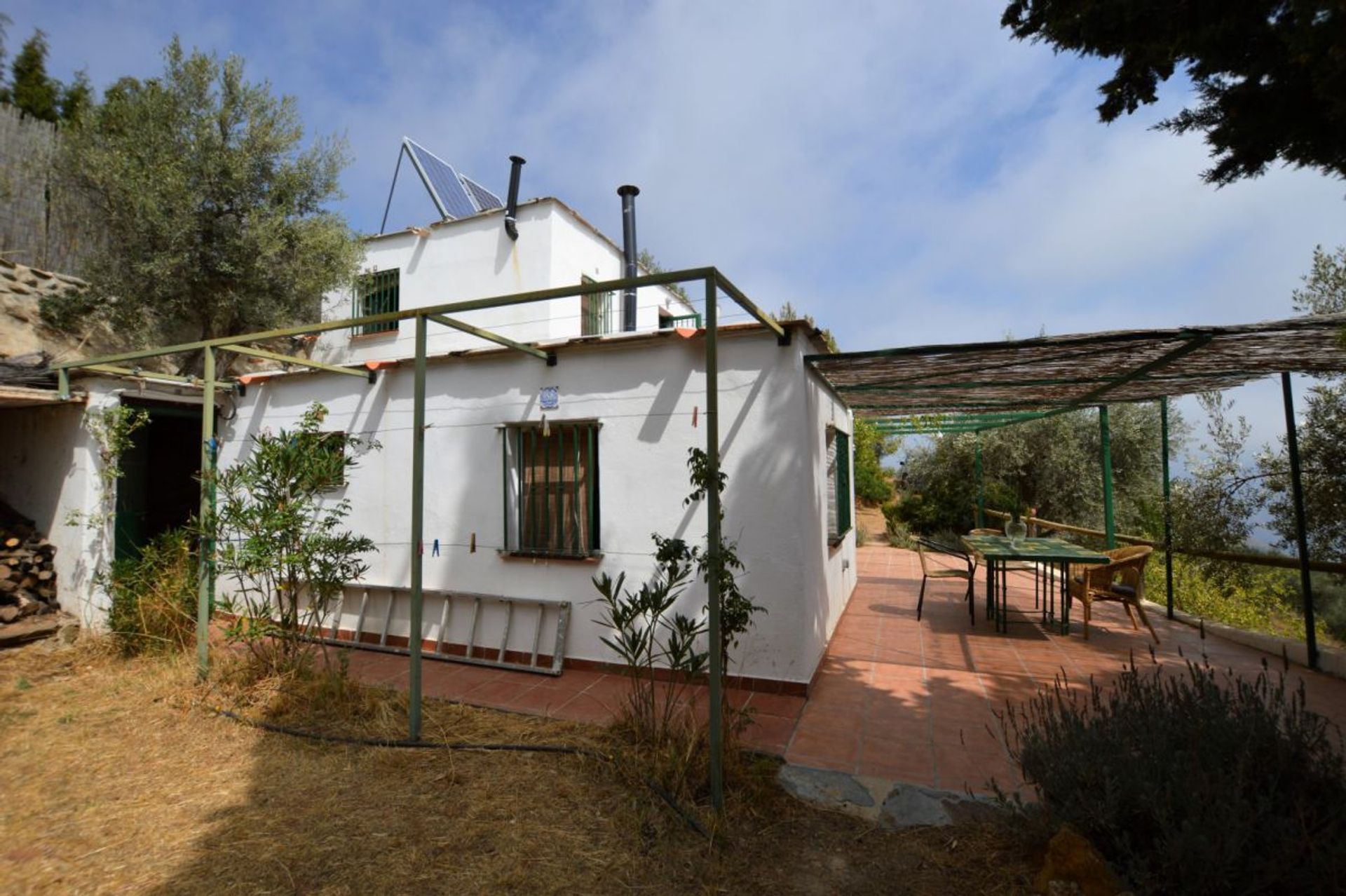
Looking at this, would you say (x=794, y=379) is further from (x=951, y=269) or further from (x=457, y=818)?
(x=951, y=269)

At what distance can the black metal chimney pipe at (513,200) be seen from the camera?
1067 cm

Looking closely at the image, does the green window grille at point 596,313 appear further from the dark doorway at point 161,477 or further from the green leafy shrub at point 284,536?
the green leafy shrub at point 284,536

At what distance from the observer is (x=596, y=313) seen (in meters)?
11.4

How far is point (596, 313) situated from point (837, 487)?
6.69 meters

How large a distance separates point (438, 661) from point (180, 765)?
1.99 m

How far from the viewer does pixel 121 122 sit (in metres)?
8.50

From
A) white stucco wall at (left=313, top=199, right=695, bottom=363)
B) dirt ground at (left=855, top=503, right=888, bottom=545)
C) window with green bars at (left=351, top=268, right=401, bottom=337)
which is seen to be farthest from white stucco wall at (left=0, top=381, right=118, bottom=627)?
dirt ground at (left=855, top=503, right=888, bottom=545)

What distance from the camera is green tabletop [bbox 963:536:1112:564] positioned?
5.68 metres

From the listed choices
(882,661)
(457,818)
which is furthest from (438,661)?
(882,661)

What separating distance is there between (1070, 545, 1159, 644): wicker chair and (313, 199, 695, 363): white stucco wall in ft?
26.4

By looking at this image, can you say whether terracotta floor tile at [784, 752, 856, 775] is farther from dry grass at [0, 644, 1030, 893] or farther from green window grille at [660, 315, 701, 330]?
green window grille at [660, 315, 701, 330]

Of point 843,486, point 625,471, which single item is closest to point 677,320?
point 843,486

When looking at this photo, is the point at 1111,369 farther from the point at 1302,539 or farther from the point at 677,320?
the point at 677,320

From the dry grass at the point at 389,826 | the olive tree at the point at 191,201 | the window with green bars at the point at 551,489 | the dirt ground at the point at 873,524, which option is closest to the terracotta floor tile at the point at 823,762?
the dry grass at the point at 389,826
